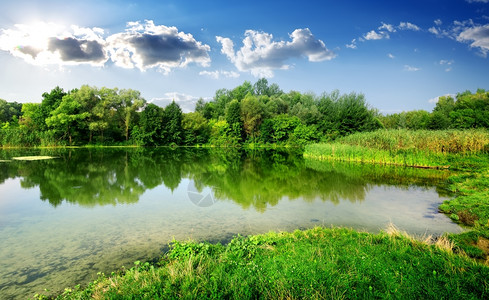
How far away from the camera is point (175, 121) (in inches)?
2110

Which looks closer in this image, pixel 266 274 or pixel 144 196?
pixel 266 274

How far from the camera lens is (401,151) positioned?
2333cm

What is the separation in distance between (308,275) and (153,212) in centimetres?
714

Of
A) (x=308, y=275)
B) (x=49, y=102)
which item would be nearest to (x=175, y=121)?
(x=49, y=102)

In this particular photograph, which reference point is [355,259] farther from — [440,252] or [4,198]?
[4,198]

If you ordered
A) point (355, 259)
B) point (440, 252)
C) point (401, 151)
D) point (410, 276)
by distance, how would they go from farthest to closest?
1. point (401, 151)
2. point (440, 252)
3. point (355, 259)
4. point (410, 276)

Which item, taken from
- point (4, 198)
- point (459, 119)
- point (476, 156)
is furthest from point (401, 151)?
point (459, 119)

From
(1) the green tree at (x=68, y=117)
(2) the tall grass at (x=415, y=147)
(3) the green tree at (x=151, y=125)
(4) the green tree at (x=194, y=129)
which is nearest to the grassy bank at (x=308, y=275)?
(2) the tall grass at (x=415, y=147)

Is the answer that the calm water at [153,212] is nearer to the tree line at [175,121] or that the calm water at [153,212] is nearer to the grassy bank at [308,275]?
the grassy bank at [308,275]

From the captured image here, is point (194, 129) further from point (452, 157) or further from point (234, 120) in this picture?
point (452, 157)

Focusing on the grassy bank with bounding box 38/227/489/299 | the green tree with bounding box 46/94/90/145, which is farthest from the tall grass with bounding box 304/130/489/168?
the green tree with bounding box 46/94/90/145

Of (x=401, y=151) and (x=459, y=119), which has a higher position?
(x=459, y=119)

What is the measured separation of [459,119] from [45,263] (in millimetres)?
59858

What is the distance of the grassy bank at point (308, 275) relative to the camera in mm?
3766
